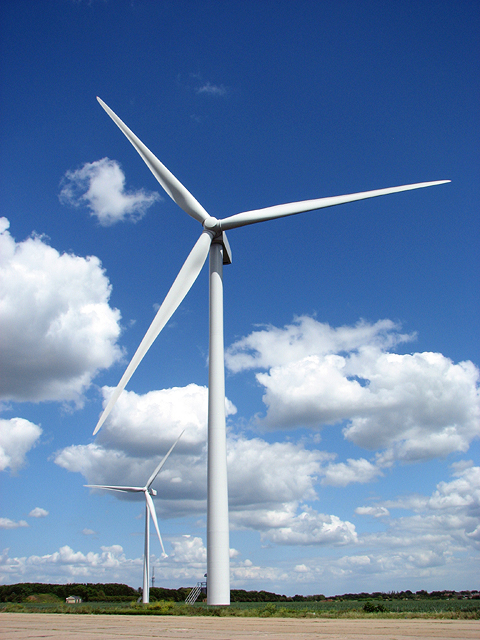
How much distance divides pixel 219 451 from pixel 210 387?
3.84 m

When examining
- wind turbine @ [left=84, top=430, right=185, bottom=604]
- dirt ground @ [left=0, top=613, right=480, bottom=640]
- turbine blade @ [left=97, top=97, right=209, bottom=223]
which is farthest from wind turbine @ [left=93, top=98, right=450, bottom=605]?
wind turbine @ [left=84, top=430, right=185, bottom=604]

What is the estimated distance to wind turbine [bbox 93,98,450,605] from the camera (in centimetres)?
2514

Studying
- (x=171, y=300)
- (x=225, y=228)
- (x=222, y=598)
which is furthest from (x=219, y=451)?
(x=225, y=228)

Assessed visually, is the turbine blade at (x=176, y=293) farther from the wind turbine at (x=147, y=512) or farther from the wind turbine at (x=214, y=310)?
the wind turbine at (x=147, y=512)

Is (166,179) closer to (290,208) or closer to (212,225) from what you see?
(212,225)

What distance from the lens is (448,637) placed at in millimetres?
9352

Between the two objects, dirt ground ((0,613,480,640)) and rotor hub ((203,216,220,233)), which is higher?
rotor hub ((203,216,220,233))

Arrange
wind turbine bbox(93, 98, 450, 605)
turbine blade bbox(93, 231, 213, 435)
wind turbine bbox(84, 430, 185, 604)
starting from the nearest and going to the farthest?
wind turbine bbox(93, 98, 450, 605)
turbine blade bbox(93, 231, 213, 435)
wind turbine bbox(84, 430, 185, 604)

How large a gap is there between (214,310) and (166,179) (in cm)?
1204

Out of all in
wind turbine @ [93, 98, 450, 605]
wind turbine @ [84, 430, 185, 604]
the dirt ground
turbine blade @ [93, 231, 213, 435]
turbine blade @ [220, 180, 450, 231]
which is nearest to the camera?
the dirt ground

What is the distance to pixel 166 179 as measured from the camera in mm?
35844

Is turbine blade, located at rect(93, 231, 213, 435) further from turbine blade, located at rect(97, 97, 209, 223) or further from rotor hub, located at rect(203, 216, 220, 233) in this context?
turbine blade, located at rect(97, 97, 209, 223)

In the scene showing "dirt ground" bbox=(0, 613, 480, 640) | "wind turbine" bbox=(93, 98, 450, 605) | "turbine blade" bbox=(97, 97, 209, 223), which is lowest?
"dirt ground" bbox=(0, 613, 480, 640)

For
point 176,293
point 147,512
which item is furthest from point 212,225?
point 147,512
